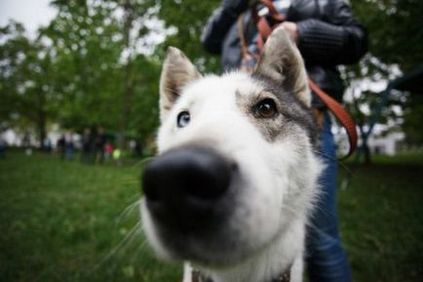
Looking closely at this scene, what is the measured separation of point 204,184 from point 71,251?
14.6 ft

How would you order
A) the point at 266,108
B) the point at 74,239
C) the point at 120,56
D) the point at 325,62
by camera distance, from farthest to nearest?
the point at 120,56
the point at 74,239
the point at 325,62
the point at 266,108

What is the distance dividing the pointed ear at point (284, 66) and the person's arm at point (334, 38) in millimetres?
325

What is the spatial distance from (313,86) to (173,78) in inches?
47.8

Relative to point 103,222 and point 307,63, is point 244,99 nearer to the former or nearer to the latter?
point 307,63

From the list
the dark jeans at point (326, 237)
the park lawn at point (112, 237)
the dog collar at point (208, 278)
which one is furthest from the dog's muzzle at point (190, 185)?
the dark jeans at point (326, 237)

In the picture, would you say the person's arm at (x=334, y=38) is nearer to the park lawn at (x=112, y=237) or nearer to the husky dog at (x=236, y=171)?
the husky dog at (x=236, y=171)

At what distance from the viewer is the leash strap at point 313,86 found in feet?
8.33

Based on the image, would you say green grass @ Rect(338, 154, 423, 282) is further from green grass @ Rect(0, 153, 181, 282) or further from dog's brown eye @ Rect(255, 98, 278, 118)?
green grass @ Rect(0, 153, 181, 282)

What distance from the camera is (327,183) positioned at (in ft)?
9.09

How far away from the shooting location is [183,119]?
224cm

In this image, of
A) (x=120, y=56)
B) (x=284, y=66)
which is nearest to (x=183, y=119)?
(x=284, y=66)

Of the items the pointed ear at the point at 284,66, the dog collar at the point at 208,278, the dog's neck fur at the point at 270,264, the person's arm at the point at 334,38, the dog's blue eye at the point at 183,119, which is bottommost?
the dog collar at the point at 208,278

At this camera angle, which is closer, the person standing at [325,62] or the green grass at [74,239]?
the person standing at [325,62]

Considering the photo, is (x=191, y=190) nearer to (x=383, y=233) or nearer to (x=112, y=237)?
(x=112, y=237)
